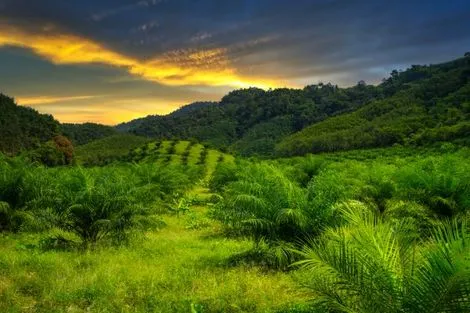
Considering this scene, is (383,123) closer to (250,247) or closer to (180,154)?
(180,154)

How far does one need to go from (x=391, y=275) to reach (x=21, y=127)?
110m

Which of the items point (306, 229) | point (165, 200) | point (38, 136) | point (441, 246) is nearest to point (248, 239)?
point (306, 229)

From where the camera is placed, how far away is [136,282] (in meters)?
8.11

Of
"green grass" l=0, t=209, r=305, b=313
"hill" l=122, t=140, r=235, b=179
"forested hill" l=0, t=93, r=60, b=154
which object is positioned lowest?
"green grass" l=0, t=209, r=305, b=313

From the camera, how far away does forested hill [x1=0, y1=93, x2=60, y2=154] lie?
308 ft

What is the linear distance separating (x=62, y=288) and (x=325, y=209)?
5035 mm

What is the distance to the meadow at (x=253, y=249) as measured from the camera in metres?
4.80

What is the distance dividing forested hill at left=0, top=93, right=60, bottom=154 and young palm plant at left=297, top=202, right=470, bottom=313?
301ft

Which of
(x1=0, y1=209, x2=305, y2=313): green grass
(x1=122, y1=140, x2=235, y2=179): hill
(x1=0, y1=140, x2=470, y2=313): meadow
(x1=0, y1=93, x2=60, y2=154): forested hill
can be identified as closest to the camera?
(x1=0, y1=140, x2=470, y2=313): meadow

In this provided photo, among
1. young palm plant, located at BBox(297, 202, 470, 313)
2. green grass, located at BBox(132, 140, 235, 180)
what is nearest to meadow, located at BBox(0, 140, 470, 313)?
young palm plant, located at BBox(297, 202, 470, 313)

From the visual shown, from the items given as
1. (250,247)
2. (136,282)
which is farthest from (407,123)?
(136,282)

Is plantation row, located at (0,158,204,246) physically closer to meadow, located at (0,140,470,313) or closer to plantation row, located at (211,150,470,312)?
meadow, located at (0,140,470,313)

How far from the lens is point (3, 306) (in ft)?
22.1

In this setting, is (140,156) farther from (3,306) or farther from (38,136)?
(3,306)
